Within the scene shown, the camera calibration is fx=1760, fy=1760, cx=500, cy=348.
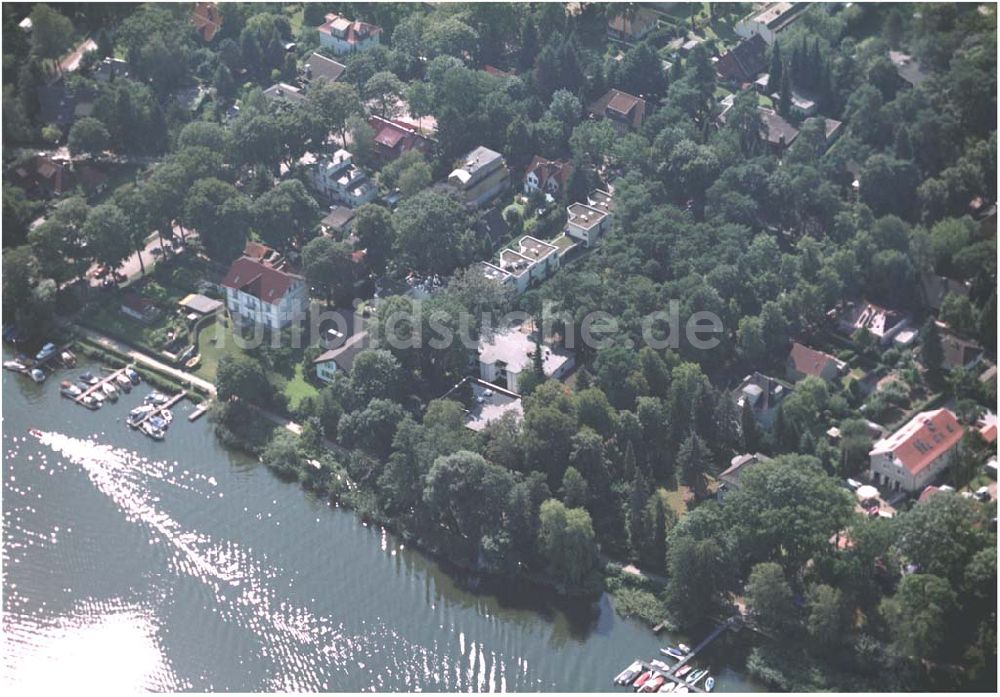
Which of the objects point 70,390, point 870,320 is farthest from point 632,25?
point 70,390

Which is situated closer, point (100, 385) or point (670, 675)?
point (670, 675)

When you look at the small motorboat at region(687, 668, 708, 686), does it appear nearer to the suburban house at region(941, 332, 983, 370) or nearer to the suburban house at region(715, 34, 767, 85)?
the suburban house at region(941, 332, 983, 370)

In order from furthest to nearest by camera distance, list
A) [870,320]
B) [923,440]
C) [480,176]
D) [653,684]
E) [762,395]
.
→ [480,176], [870,320], [762,395], [923,440], [653,684]

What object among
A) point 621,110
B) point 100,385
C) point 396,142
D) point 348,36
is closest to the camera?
point 100,385

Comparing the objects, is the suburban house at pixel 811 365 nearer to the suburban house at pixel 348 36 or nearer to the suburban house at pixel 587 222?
→ the suburban house at pixel 587 222

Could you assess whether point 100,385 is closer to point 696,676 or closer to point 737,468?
point 737,468

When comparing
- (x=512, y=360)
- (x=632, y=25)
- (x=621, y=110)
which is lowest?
(x=512, y=360)

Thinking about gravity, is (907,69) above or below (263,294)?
above
